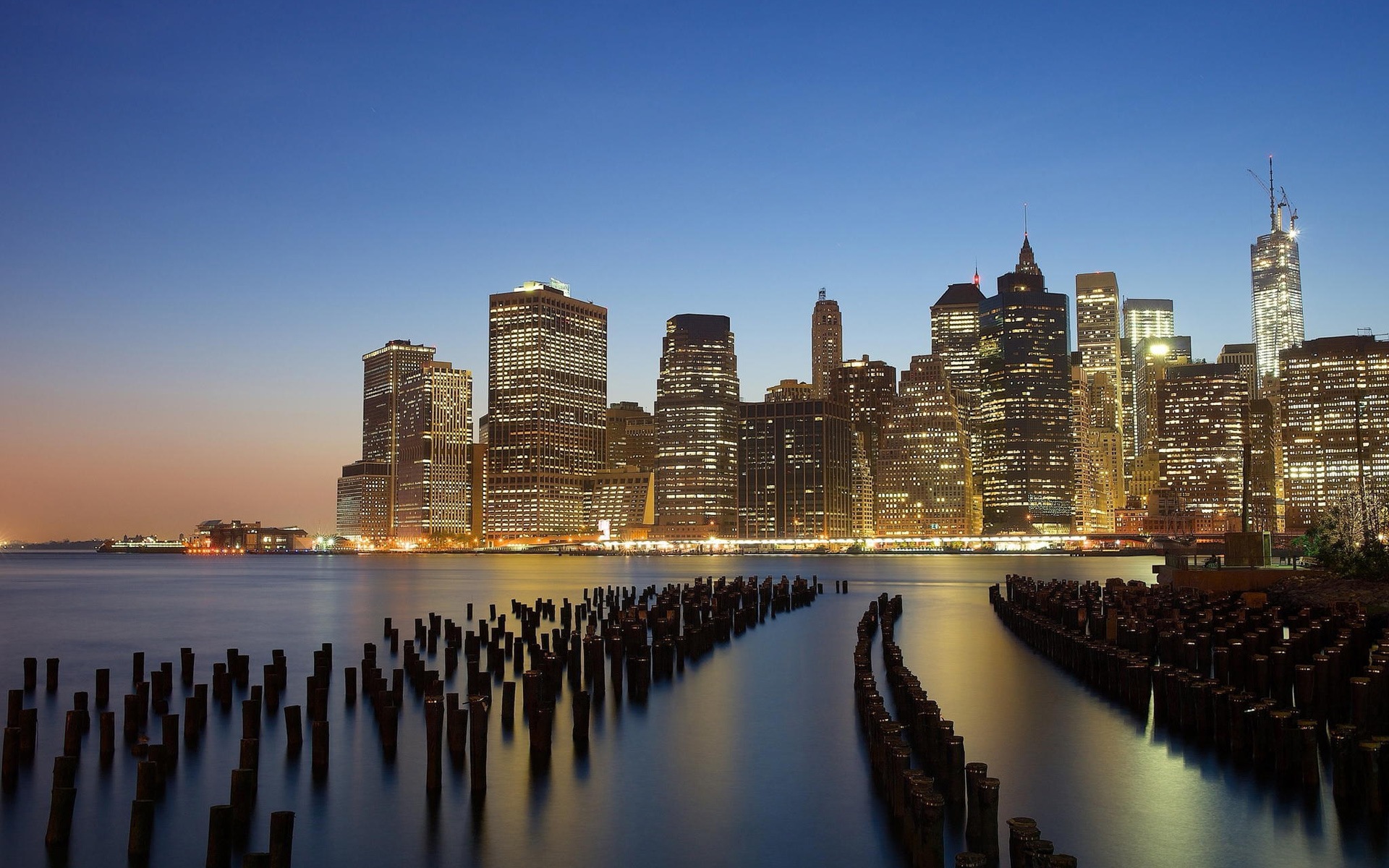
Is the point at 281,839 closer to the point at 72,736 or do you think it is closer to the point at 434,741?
the point at 434,741

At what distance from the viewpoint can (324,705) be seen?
25.9m

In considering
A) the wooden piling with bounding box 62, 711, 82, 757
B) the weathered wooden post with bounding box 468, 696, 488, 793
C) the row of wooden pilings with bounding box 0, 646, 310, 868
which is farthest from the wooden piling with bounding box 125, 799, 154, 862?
the weathered wooden post with bounding box 468, 696, 488, 793

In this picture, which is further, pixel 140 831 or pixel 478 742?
pixel 478 742

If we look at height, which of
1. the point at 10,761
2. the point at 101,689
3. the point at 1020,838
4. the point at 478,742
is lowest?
the point at 10,761

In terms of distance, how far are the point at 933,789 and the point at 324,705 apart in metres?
15.2

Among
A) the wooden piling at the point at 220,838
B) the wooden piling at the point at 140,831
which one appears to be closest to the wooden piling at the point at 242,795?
the wooden piling at the point at 220,838

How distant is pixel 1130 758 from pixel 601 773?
11058 millimetres

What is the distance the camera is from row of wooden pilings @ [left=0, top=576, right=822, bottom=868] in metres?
→ 18.2

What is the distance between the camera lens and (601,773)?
23.6 m

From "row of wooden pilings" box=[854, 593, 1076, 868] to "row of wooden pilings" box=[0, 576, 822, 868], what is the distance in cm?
722

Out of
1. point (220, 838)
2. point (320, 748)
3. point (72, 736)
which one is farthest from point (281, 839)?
point (72, 736)

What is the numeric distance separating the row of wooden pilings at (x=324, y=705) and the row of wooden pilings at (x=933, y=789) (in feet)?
23.7

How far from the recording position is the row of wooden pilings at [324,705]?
18188 mm

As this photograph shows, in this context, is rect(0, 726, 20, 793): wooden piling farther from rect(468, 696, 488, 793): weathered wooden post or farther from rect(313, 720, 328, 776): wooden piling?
rect(468, 696, 488, 793): weathered wooden post
